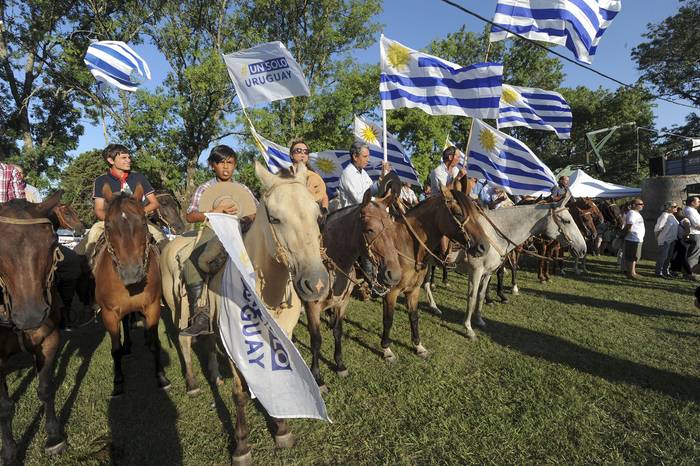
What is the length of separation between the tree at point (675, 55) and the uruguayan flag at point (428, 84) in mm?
31617

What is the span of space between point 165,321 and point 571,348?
8218 mm

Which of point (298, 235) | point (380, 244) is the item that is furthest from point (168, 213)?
point (298, 235)

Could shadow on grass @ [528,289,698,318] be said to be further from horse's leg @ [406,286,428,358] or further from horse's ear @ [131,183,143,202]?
horse's ear @ [131,183,143,202]

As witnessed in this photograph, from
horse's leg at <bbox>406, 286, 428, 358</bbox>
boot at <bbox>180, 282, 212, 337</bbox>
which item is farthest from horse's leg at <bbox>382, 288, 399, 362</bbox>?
boot at <bbox>180, 282, 212, 337</bbox>

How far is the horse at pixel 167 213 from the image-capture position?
5.98 m

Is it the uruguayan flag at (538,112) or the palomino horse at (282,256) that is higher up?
the uruguayan flag at (538,112)

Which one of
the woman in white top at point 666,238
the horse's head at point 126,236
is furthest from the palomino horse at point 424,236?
the woman in white top at point 666,238

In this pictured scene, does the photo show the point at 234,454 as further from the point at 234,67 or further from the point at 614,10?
the point at 614,10

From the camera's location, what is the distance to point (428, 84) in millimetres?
7094

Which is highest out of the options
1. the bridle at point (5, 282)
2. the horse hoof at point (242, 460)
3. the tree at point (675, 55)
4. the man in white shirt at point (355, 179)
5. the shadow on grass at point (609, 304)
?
the tree at point (675, 55)

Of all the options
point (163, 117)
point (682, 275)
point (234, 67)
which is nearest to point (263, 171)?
point (234, 67)

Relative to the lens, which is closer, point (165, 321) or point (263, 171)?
point (263, 171)

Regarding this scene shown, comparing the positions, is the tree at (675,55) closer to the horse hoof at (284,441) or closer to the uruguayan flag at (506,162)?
the uruguayan flag at (506,162)

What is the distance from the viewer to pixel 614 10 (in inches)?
303
